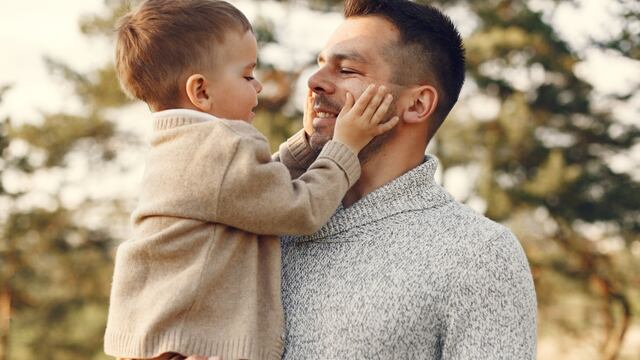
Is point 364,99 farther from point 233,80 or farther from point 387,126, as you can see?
point 233,80

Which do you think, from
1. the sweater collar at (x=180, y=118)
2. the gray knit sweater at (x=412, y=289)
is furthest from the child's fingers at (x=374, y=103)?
the sweater collar at (x=180, y=118)

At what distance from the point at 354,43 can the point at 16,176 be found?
12.8 m

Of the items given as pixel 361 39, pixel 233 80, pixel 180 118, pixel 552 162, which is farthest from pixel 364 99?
pixel 552 162

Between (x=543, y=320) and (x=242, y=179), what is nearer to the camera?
(x=242, y=179)

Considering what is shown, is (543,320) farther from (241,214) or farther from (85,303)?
(241,214)

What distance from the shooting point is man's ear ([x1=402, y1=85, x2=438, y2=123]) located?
2742 millimetres

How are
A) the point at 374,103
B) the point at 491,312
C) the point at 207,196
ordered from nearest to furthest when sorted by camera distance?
the point at 491,312 → the point at 207,196 → the point at 374,103

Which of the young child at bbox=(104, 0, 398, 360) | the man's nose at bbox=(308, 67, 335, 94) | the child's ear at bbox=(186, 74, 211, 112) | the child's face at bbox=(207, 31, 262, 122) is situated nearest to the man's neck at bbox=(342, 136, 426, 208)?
the young child at bbox=(104, 0, 398, 360)

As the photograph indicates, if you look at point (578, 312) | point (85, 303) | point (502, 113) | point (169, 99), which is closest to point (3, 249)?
point (85, 303)

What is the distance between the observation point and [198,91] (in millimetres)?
2561

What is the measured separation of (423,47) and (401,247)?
2.34 feet

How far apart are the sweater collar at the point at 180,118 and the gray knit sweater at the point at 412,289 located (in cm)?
44

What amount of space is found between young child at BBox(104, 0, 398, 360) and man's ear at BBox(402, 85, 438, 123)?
5.7 inches

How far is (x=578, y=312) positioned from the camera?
1567 centimetres
